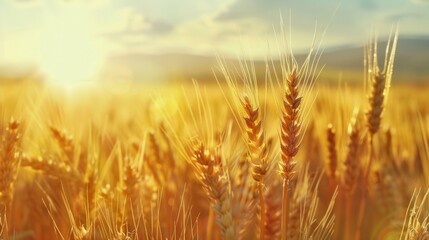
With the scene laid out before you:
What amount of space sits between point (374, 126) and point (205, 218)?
1296 millimetres

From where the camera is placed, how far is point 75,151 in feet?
6.82

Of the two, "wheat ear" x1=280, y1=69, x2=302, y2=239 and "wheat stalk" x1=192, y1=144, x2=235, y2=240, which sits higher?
"wheat ear" x1=280, y1=69, x2=302, y2=239

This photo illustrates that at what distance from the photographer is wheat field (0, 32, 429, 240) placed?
1.46 metres

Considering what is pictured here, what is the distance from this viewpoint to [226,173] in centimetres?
160

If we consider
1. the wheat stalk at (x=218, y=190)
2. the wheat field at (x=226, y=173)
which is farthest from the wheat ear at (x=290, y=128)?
the wheat stalk at (x=218, y=190)

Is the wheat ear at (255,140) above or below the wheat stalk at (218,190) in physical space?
above

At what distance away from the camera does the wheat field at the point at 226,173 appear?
146cm

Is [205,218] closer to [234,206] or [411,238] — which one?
[234,206]

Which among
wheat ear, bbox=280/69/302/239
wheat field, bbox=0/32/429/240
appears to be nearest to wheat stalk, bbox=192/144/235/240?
wheat field, bbox=0/32/429/240

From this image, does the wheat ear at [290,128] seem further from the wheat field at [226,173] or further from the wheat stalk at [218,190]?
the wheat stalk at [218,190]

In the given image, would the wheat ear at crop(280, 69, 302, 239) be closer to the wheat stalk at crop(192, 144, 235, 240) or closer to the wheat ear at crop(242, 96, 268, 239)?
the wheat ear at crop(242, 96, 268, 239)

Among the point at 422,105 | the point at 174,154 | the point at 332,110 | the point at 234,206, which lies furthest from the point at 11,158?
the point at 422,105

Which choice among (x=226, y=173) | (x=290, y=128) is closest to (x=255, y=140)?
(x=290, y=128)

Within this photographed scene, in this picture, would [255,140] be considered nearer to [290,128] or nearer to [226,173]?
[290,128]
